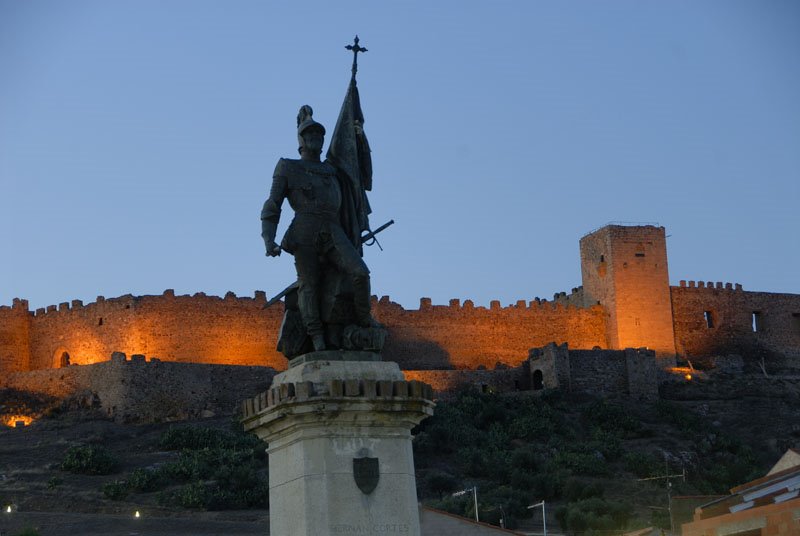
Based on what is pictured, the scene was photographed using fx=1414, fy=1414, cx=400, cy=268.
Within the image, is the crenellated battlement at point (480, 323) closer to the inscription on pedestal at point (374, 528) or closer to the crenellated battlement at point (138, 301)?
the crenellated battlement at point (138, 301)

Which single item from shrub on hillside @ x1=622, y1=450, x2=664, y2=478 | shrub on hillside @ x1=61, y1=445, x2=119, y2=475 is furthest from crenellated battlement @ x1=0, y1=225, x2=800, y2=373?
shrub on hillside @ x1=622, y1=450, x2=664, y2=478

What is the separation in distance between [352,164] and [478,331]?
45962 millimetres

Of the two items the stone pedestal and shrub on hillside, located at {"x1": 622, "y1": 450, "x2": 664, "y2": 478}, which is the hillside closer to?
shrub on hillside, located at {"x1": 622, "y1": 450, "x2": 664, "y2": 478}

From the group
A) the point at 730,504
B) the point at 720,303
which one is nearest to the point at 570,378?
the point at 720,303

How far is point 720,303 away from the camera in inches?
2354

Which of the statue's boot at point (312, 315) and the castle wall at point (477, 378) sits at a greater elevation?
the castle wall at point (477, 378)

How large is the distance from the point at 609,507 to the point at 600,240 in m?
22.4

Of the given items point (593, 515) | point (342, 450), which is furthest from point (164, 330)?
point (342, 450)

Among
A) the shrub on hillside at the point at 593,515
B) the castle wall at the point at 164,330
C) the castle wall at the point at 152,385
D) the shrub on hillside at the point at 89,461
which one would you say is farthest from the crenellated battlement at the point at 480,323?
the shrub on hillside at the point at 593,515

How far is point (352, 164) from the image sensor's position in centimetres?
955

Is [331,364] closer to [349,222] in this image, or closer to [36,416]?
[349,222]

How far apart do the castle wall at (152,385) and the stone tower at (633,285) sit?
14.8 metres

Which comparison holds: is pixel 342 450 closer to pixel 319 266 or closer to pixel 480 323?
pixel 319 266

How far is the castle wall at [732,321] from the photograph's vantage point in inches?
2282
